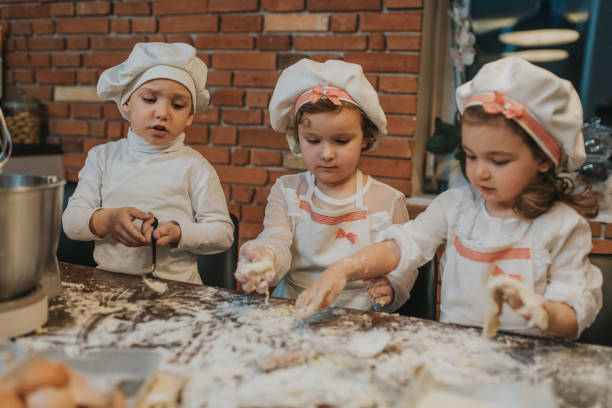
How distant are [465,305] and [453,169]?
1.13m

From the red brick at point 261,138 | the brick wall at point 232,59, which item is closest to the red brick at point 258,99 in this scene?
the brick wall at point 232,59

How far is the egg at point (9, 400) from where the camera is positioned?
24.3 inches

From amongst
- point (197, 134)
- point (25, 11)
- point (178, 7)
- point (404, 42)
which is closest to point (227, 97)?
point (197, 134)

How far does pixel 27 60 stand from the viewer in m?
2.89

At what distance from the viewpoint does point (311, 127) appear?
53.2 inches

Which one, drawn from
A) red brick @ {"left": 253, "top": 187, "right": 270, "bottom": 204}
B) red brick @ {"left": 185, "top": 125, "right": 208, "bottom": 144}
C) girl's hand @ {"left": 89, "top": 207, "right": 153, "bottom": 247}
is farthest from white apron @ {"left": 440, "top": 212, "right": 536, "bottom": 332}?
red brick @ {"left": 185, "top": 125, "right": 208, "bottom": 144}

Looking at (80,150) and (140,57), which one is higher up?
(140,57)

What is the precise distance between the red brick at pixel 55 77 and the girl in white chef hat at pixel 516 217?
2247mm

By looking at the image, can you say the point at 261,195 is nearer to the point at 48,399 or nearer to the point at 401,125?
the point at 401,125

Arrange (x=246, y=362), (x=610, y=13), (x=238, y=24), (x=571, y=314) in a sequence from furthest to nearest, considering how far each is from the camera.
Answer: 1. (x=238, y=24)
2. (x=610, y=13)
3. (x=571, y=314)
4. (x=246, y=362)

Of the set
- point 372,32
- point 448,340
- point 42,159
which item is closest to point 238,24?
point 372,32

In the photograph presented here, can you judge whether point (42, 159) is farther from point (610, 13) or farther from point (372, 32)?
point (610, 13)

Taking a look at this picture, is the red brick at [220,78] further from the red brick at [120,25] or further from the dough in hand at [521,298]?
the dough in hand at [521,298]

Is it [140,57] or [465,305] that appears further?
[140,57]
